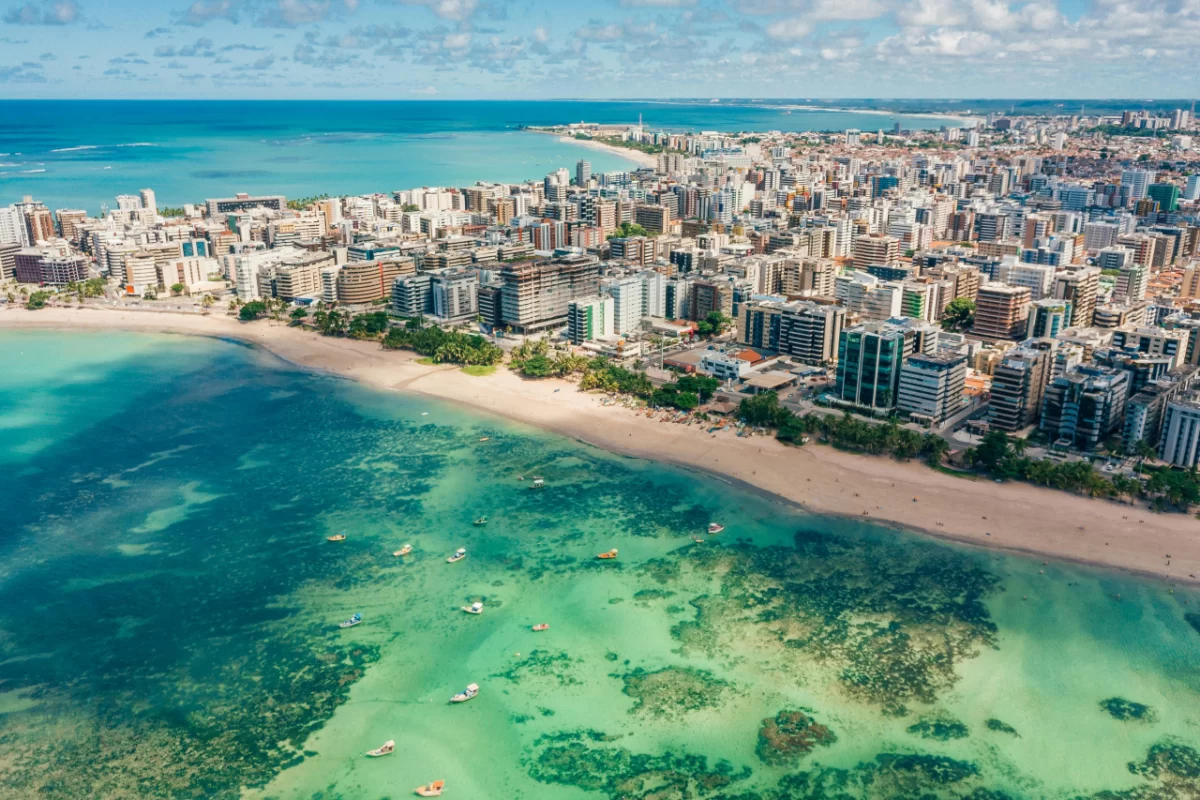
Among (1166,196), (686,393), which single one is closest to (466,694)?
(686,393)

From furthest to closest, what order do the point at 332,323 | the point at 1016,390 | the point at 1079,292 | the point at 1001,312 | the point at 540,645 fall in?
the point at 332,323 → the point at 1079,292 → the point at 1001,312 → the point at 1016,390 → the point at 540,645

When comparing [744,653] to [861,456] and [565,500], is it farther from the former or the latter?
[861,456]

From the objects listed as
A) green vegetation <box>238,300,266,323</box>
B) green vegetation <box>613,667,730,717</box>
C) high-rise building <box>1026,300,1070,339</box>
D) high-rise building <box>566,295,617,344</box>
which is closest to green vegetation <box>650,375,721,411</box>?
high-rise building <box>566,295,617,344</box>

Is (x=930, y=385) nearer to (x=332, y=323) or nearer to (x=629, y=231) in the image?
(x=332, y=323)

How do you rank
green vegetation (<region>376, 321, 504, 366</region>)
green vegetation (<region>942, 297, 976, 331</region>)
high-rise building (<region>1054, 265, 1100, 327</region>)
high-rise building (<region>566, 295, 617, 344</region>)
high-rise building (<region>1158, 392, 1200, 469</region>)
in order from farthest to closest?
green vegetation (<region>942, 297, 976, 331</region>)
high-rise building (<region>1054, 265, 1100, 327</region>)
high-rise building (<region>566, 295, 617, 344</region>)
green vegetation (<region>376, 321, 504, 366</region>)
high-rise building (<region>1158, 392, 1200, 469</region>)

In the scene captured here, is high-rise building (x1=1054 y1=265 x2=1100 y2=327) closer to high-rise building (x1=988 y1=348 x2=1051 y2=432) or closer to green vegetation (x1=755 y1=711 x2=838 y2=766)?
high-rise building (x1=988 y1=348 x2=1051 y2=432)

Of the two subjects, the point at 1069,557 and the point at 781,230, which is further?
the point at 781,230

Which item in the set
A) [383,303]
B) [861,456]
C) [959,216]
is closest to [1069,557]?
[861,456]
